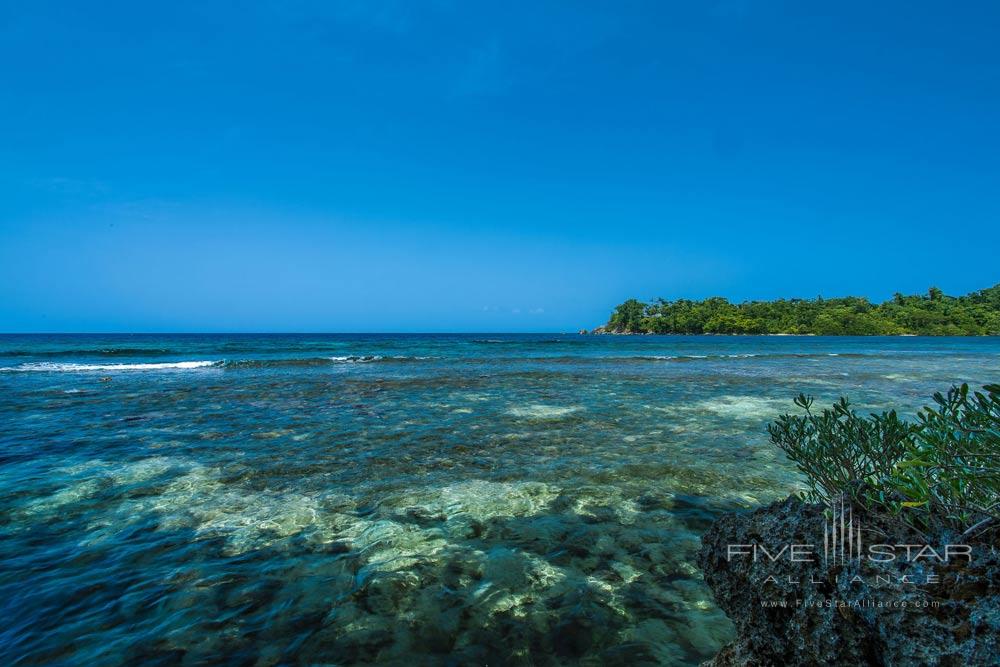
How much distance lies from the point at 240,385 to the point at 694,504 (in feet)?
69.0

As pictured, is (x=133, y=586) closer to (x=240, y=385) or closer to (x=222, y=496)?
(x=222, y=496)

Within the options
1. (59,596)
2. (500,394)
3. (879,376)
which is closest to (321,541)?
(59,596)

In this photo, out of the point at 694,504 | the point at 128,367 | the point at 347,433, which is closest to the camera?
the point at 694,504

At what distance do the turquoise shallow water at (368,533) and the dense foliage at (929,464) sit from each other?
1.70 m

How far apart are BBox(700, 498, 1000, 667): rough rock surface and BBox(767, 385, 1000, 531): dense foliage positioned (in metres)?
0.14

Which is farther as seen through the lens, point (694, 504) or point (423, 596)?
point (694, 504)

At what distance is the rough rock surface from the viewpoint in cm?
216

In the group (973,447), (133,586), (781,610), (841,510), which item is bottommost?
(133,586)

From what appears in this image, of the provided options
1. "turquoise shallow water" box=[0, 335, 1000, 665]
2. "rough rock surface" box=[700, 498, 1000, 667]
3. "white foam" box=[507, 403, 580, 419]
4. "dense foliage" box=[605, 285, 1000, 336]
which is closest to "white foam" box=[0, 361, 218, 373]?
"turquoise shallow water" box=[0, 335, 1000, 665]

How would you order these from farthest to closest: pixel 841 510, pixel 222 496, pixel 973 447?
pixel 222 496, pixel 841 510, pixel 973 447

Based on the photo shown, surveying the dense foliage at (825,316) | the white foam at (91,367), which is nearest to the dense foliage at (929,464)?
the white foam at (91,367)

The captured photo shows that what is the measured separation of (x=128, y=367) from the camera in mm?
31922

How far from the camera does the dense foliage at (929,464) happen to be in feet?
8.03

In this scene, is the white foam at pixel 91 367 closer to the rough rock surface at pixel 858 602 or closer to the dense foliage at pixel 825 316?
the rough rock surface at pixel 858 602
